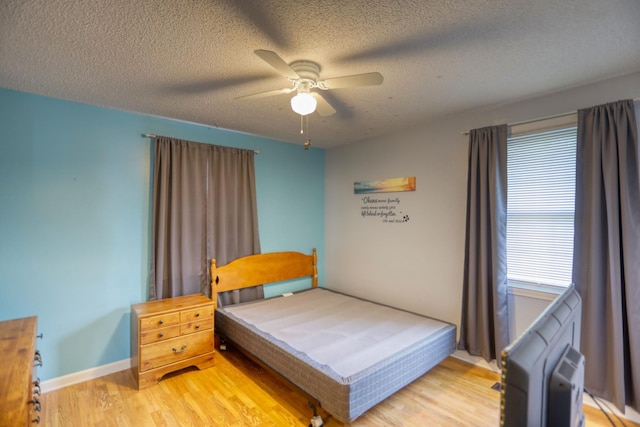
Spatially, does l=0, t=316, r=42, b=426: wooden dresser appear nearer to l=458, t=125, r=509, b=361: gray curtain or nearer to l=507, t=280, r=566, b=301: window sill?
l=458, t=125, r=509, b=361: gray curtain

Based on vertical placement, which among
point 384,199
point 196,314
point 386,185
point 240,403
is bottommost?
point 240,403

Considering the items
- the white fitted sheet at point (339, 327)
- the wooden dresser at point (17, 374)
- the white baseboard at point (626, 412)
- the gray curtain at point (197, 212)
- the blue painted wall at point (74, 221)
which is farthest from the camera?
the gray curtain at point (197, 212)

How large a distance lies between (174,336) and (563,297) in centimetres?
281

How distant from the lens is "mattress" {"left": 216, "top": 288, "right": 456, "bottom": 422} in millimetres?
1943

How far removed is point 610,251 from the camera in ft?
6.76

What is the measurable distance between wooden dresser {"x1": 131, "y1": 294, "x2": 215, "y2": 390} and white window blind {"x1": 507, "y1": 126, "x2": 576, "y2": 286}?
9.41 ft

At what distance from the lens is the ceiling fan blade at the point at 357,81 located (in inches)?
65.4

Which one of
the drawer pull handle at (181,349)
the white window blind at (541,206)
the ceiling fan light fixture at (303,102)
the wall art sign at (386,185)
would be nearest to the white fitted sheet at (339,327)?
the drawer pull handle at (181,349)

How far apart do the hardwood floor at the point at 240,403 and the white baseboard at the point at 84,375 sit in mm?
54

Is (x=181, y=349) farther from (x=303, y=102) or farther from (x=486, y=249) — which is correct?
(x=486, y=249)

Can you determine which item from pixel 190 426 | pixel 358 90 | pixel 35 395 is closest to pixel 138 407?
pixel 190 426

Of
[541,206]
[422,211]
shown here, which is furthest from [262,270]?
[541,206]

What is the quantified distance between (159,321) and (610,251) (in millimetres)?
3501

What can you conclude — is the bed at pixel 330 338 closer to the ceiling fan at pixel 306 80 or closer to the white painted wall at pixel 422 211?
the white painted wall at pixel 422 211
